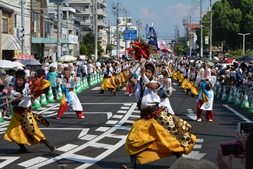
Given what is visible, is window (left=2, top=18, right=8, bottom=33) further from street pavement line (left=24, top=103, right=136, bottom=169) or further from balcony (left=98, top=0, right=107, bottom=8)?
balcony (left=98, top=0, right=107, bottom=8)

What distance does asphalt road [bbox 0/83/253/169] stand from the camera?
9148 millimetres

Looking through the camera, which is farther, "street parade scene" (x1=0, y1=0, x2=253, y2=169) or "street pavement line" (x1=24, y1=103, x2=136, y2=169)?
"street pavement line" (x1=24, y1=103, x2=136, y2=169)

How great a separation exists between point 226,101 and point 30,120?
49.4 ft

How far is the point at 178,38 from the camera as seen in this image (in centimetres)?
15138

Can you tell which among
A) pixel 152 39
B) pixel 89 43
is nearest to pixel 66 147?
pixel 152 39

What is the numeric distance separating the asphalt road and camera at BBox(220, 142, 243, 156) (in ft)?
17.8

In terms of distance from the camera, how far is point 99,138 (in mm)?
11883

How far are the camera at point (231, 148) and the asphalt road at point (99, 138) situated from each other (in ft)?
17.8

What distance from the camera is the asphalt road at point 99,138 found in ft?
30.0

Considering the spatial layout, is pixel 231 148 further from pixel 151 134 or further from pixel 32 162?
pixel 32 162

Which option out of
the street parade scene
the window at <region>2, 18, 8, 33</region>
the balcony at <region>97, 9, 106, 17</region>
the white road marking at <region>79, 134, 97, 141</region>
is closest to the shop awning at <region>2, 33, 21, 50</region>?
the window at <region>2, 18, 8, 33</region>

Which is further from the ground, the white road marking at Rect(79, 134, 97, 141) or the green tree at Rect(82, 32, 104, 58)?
the green tree at Rect(82, 32, 104, 58)

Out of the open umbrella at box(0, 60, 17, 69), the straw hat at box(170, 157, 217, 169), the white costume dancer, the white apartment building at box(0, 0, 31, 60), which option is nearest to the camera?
the straw hat at box(170, 157, 217, 169)

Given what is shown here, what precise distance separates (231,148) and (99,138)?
8743 millimetres
